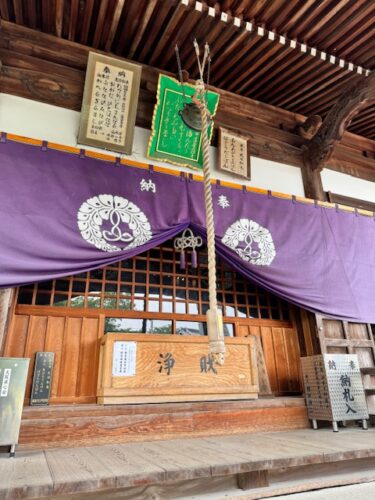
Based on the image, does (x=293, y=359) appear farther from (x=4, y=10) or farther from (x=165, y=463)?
(x=4, y=10)

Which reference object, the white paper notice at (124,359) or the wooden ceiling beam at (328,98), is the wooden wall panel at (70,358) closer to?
the white paper notice at (124,359)

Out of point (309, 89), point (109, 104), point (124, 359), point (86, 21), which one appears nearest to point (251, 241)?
point (124, 359)

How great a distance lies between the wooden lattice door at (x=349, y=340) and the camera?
161 inches

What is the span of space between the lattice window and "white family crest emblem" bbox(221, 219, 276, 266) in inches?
26.9

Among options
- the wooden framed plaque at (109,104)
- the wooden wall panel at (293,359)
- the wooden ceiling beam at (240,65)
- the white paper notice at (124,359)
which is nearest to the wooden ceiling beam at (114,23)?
the wooden framed plaque at (109,104)

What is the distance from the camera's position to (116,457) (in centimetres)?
208

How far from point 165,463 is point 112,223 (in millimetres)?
2226

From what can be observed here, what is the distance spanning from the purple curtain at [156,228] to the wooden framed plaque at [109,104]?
426mm

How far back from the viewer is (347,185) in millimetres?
5480

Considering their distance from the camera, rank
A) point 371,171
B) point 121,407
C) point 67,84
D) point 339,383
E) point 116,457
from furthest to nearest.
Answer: point 371,171, point 67,84, point 339,383, point 121,407, point 116,457

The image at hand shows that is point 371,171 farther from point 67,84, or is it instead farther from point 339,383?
point 67,84

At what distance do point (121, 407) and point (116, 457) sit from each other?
0.87 meters

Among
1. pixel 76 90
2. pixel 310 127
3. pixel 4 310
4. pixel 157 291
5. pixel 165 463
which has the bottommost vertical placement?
pixel 165 463

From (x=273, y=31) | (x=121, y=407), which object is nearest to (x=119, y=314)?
(x=121, y=407)
